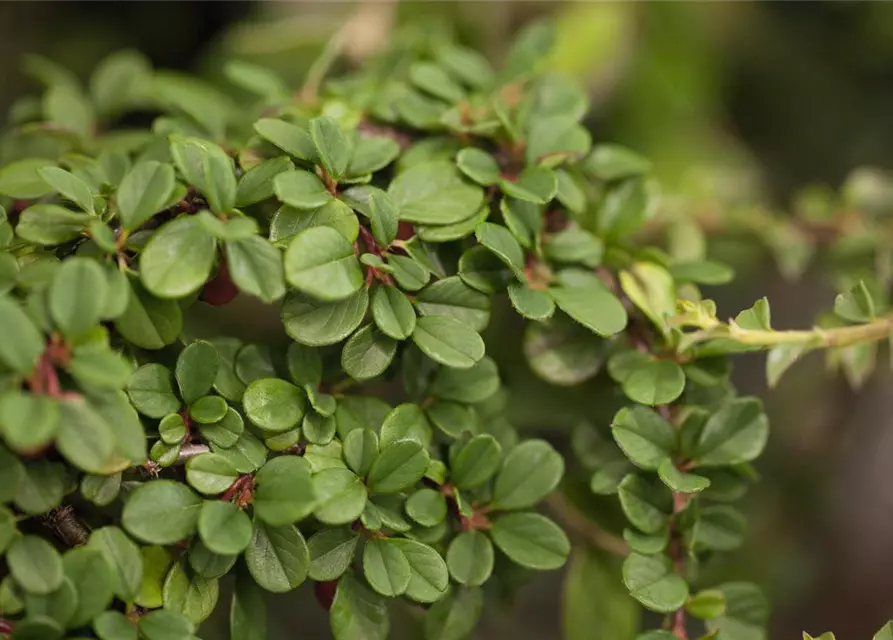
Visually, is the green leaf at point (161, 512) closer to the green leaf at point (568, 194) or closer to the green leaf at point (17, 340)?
the green leaf at point (17, 340)

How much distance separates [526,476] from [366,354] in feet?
0.64

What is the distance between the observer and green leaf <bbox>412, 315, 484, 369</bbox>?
0.69 m

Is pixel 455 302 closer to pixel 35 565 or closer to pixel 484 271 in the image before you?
pixel 484 271

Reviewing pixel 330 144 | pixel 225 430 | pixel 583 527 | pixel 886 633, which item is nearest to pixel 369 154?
pixel 330 144

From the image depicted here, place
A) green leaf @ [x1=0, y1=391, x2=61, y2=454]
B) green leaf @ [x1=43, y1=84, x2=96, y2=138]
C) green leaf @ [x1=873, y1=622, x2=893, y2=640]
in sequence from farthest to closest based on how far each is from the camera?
1. green leaf @ [x1=43, y1=84, x2=96, y2=138]
2. green leaf @ [x1=873, y1=622, x2=893, y2=640]
3. green leaf @ [x1=0, y1=391, x2=61, y2=454]

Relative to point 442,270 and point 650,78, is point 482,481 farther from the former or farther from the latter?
point 650,78

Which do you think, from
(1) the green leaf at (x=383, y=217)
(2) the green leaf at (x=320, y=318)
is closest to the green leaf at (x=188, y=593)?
(2) the green leaf at (x=320, y=318)

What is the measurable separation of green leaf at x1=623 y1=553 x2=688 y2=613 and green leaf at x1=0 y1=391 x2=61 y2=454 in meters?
0.49

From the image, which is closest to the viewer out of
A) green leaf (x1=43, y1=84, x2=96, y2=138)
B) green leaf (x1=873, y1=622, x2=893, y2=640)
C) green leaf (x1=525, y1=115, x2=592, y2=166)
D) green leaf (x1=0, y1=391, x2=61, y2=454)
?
green leaf (x1=0, y1=391, x2=61, y2=454)

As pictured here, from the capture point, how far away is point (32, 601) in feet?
1.97

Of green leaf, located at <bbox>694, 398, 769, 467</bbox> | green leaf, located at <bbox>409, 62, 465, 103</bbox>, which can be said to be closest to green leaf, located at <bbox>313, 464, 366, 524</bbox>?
green leaf, located at <bbox>694, 398, 769, 467</bbox>

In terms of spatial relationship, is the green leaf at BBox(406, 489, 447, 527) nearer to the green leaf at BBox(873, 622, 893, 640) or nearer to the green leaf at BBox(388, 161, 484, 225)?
the green leaf at BBox(388, 161, 484, 225)

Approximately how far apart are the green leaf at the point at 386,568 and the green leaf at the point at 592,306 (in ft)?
0.84

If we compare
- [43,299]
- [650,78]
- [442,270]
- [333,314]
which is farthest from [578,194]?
[650,78]
